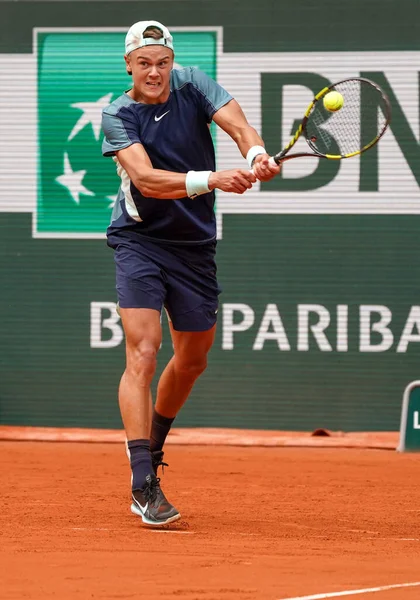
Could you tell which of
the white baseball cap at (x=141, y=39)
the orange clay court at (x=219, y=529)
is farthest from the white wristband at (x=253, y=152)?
the orange clay court at (x=219, y=529)

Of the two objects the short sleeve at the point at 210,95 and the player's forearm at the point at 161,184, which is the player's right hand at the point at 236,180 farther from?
the short sleeve at the point at 210,95

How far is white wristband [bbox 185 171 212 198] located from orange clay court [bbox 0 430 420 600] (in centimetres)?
146

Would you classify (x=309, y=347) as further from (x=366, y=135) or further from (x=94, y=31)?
(x=366, y=135)

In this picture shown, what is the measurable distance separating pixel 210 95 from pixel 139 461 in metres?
1.72

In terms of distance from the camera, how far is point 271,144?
10.1 meters

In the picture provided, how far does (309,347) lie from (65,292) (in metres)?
2.03

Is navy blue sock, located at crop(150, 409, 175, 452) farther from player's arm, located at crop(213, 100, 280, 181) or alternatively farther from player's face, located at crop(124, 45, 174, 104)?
player's face, located at crop(124, 45, 174, 104)

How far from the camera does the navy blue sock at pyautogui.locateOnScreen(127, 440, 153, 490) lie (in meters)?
5.56

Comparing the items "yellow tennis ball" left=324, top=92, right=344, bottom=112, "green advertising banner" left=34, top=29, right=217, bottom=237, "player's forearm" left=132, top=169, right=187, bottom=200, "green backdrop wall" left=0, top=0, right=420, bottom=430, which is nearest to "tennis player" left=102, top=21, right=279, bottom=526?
"player's forearm" left=132, top=169, right=187, bottom=200

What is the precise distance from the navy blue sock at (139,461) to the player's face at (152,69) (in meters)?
1.58

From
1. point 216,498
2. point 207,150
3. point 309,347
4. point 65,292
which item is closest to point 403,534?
point 216,498

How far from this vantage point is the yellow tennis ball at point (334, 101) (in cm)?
591

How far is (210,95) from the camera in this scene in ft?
19.3

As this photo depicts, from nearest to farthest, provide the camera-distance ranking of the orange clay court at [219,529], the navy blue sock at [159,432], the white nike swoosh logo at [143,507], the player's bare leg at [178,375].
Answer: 1. the orange clay court at [219,529]
2. the white nike swoosh logo at [143,507]
3. the player's bare leg at [178,375]
4. the navy blue sock at [159,432]
